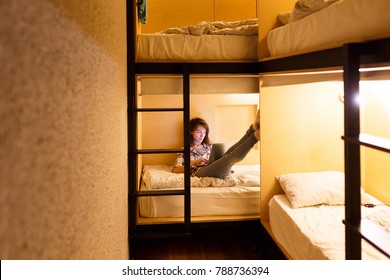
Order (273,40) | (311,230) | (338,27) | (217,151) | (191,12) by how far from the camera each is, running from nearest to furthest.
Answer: (338,27) → (311,230) → (273,40) → (217,151) → (191,12)

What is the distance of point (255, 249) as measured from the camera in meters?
3.21

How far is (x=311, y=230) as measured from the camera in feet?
7.71

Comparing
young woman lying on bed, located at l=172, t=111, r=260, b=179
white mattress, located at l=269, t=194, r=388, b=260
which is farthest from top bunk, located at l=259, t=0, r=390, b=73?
white mattress, located at l=269, t=194, r=388, b=260

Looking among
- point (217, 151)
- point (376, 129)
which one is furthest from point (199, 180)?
point (376, 129)

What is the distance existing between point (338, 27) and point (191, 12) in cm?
304

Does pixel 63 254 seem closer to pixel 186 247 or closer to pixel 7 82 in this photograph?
pixel 7 82

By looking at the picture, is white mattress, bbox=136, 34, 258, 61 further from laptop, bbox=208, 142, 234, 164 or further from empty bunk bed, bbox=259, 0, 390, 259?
laptop, bbox=208, 142, 234, 164

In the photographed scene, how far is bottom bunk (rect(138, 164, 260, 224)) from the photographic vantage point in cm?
308

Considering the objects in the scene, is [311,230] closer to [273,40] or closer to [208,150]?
[273,40]

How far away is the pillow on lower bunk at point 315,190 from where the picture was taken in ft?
9.18

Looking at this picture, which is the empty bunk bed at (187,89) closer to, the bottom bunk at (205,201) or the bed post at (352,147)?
the bottom bunk at (205,201)

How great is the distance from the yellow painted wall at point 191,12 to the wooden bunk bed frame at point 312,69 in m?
1.83

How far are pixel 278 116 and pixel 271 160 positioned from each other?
35 cm

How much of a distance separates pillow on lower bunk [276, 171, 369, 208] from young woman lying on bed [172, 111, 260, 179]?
467 mm
